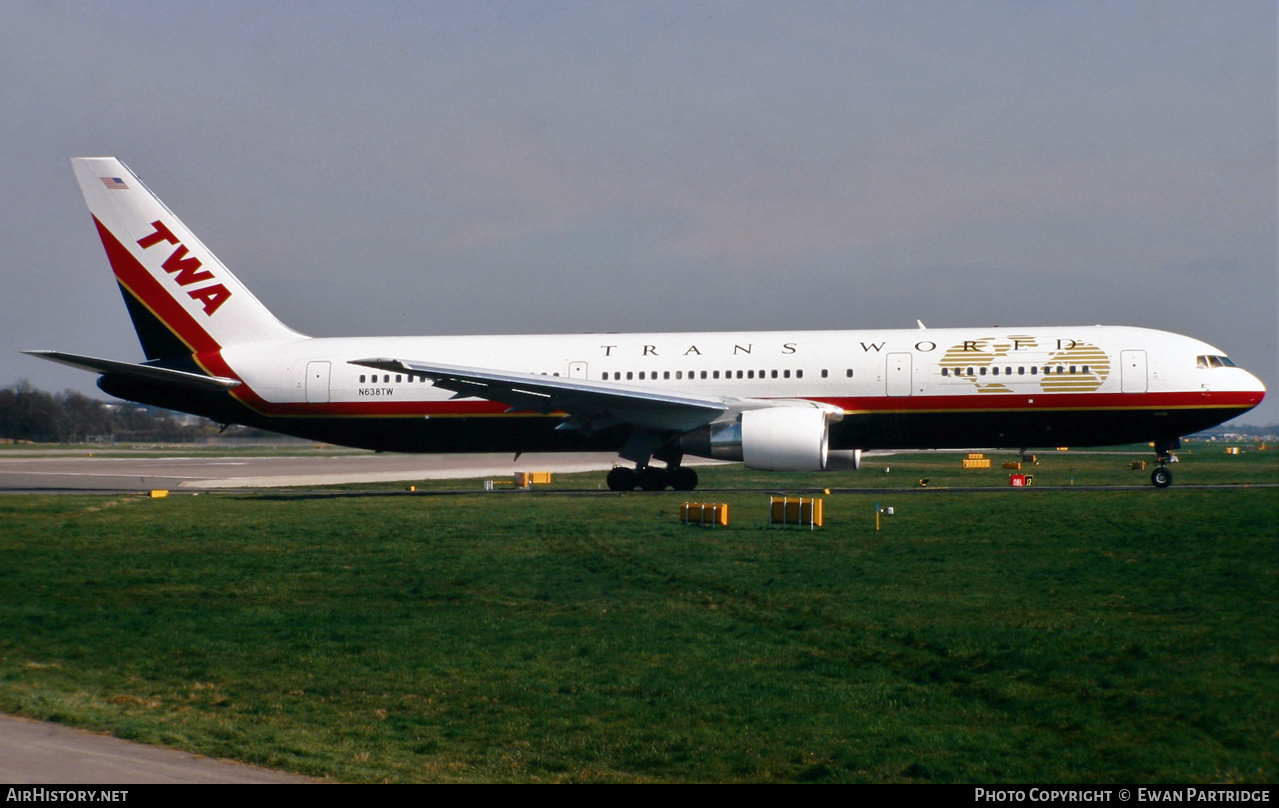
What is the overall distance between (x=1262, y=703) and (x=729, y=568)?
791 centimetres

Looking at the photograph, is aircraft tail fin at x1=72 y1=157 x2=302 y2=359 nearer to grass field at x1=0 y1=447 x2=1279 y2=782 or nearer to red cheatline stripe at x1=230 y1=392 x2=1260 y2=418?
grass field at x1=0 y1=447 x2=1279 y2=782

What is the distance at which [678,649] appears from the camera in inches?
430

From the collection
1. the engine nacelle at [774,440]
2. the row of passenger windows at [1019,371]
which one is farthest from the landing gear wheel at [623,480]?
the row of passenger windows at [1019,371]

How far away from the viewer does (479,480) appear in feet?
130

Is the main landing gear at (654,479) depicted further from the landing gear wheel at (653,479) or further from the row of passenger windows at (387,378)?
the row of passenger windows at (387,378)

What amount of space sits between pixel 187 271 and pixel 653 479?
15605mm

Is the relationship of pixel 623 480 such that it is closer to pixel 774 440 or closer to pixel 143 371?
pixel 774 440

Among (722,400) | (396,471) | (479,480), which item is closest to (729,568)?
(722,400)

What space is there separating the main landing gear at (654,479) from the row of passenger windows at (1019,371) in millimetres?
7710

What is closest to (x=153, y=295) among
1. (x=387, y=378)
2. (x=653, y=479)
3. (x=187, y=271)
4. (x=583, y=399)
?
(x=187, y=271)

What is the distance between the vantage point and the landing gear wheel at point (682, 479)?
29844 mm

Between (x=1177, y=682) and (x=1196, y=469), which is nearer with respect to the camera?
(x=1177, y=682)
